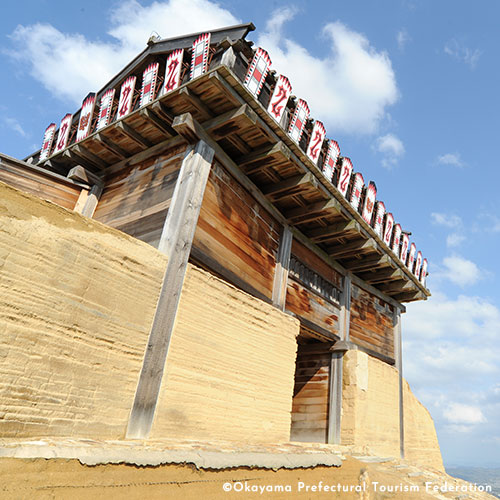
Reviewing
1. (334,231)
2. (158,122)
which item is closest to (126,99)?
(158,122)

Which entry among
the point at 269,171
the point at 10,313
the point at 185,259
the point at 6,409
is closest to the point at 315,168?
the point at 269,171

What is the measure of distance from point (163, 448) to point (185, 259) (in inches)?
95.5

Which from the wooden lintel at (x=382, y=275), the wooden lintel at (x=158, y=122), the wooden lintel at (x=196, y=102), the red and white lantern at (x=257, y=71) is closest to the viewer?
the wooden lintel at (x=196, y=102)

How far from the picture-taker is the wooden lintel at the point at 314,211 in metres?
7.57

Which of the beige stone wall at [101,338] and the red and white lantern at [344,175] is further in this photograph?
the red and white lantern at [344,175]

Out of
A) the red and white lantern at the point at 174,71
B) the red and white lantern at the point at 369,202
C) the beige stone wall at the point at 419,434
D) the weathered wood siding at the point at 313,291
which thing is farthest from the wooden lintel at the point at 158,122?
the beige stone wall at the point at 419,434

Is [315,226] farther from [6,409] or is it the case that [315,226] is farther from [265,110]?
[6,409]

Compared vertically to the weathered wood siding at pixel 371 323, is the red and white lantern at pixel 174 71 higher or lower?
higher

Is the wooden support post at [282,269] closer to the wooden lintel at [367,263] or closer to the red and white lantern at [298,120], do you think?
the red and white lantern at [298,120]

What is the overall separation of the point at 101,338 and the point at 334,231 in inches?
224

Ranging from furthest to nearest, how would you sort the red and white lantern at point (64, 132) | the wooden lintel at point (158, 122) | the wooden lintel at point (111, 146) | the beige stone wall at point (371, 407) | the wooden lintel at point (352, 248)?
the wooden lintel at point (352, 248) < the beige stone wall at point (371, 407) < the red and white lantern at point (64, 132) < the wooden lintel at point (111, 146) < the wooden lintel at point (158, 122)

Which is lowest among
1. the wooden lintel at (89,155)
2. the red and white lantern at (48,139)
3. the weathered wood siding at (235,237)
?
the weathered wood siding at (235,237)

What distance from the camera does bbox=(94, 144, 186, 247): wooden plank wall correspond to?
5.94m

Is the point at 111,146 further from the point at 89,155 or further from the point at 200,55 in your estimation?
the point at 200,55
